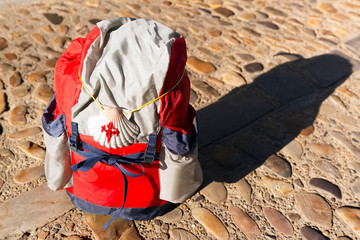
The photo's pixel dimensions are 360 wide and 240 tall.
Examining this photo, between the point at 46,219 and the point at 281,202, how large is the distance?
157cm

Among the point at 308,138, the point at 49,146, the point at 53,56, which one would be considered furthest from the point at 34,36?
the point at 308,138

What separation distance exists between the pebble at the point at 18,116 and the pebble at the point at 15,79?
0.33m

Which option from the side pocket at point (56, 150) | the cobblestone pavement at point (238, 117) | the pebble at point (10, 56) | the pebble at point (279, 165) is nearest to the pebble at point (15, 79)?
the cobblestone pavement at point (238, 117)

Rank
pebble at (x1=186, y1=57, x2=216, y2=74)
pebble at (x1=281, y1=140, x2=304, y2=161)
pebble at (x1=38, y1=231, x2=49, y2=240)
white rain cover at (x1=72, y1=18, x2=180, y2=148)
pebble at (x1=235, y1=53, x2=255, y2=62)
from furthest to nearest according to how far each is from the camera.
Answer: pebble at (x1=235, y1=53, x2=255, y2=62), pebble at (x1=186, y1=57, x2=216, y2=74), pebble at (x1=281, y1=140, x2=304, y2=161), pebble at (x1=38, y1=231, x2=49, y2=240), white rain cover at (x1=72, y1=18, x2=180, y2=148)

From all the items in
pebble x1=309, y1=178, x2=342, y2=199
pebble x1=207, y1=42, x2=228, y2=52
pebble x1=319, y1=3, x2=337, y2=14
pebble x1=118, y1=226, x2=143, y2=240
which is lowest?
pebble x1=118, y1=226, x2=143, y2=240

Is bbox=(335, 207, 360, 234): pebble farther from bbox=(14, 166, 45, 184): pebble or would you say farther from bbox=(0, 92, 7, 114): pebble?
bbox=(0, 92, 7, 114): pebble

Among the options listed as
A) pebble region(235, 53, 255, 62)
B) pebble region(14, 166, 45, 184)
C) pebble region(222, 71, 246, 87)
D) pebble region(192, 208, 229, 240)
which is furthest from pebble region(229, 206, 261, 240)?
pebble region(235, 53, 255, 62)

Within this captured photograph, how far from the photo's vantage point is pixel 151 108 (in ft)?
6.20

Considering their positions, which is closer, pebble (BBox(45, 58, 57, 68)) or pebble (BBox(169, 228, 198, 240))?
pebble (BBox(169, 228, 198, 240))

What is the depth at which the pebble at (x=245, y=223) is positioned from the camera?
2.39m

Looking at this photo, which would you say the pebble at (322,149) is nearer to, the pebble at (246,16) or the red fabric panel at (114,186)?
→ the red fabric panel at (114,186)

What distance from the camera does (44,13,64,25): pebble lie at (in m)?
4.27

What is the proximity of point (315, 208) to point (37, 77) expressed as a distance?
2612 mm

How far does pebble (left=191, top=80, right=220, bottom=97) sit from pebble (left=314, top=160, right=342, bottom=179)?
1.08 m
